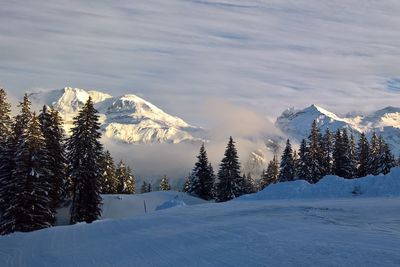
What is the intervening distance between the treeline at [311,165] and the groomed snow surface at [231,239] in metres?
41.3

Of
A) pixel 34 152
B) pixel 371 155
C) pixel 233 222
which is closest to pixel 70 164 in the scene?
pixel 34 152

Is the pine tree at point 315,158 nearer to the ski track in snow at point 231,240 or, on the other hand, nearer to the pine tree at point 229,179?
the pine tree at point 229,179

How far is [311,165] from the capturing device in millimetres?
62250

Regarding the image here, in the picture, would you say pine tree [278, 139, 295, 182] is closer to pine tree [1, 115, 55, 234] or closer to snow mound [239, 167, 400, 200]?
pine tree [1, 115, 55, 234]

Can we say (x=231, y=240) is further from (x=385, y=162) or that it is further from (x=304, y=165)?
(x=385, y=162)

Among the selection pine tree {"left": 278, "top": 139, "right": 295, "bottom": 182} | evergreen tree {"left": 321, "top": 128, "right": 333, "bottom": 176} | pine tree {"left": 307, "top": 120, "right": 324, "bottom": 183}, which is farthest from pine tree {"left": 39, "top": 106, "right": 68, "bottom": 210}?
evergreen tree {"left": 321, "top": 128, "right": 333, "bottom": 176}

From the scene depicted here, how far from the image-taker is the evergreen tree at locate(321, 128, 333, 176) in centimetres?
6550

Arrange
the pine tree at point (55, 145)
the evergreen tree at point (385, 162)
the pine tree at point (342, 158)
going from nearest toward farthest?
the pine tree at point (55, 145) < the evergreen tree at point (385, 162) < the pine tree at point (342, 158)

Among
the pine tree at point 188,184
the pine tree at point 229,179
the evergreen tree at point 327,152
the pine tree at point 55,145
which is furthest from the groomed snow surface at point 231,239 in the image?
the pine tree at point 188,184

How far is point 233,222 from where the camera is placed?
51.0ft

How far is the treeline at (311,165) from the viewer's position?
6093 cm

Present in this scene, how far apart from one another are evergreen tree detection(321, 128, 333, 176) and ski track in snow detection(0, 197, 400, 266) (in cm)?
4759

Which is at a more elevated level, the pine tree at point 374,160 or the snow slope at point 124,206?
the pine tree at point 374,160

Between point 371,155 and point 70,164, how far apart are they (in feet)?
146
